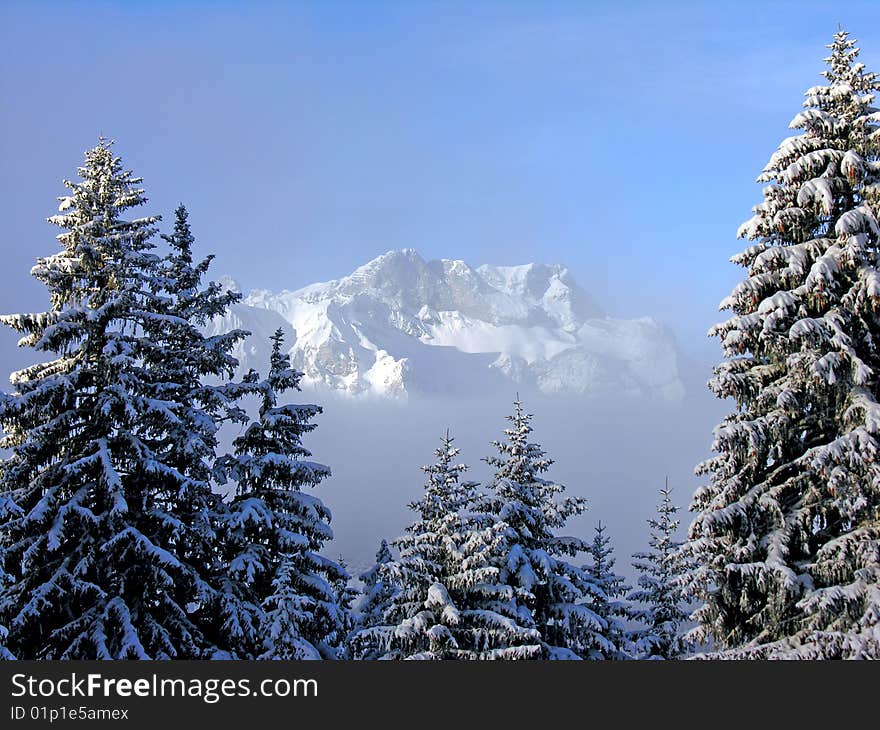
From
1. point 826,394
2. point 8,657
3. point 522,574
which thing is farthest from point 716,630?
point 8,657

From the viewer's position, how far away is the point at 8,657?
1363 cm

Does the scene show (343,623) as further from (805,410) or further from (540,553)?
(805,410)

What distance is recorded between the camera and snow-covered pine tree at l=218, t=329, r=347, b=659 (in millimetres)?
19484

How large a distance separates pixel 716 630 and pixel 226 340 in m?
13.8

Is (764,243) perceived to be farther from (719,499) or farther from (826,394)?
(719,499)

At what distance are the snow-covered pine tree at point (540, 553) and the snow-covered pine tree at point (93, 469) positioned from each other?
24.6ft

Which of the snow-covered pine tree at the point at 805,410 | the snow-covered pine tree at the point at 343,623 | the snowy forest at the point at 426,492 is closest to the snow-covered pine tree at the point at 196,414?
the snowy forest at the point at 426,492

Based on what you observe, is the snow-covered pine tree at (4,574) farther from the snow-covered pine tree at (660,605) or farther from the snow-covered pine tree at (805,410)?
the snow-covered pine tree at (660,605)

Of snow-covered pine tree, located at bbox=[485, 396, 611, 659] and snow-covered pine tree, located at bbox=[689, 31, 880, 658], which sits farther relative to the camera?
snow-covered pine tree, located at bbox=[485, 396, 611, 659]

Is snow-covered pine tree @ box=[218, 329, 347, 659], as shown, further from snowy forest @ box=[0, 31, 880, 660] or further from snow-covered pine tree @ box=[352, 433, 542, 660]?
snow-covered pine tree @ box=[352, 433, 542, 660]

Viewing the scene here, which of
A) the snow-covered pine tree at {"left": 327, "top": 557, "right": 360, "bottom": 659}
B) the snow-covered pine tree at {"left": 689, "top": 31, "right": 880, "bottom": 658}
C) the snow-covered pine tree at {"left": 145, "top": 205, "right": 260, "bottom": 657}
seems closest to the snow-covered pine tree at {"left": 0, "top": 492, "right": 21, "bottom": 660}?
the snow-covered pine tree at {"left": 145, "top": 205, "right": 260, "bottom": 657}

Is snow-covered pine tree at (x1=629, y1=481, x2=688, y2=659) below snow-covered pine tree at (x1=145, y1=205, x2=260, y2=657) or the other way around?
below

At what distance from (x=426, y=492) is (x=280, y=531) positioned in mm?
3829

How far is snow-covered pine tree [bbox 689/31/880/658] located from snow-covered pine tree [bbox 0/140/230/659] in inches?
448
